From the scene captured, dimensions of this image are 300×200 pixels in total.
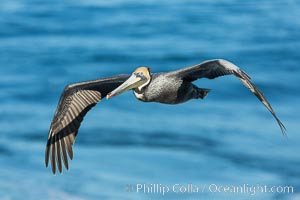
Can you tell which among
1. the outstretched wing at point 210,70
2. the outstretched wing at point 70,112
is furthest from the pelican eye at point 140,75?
the outstretched wing at point 70,112

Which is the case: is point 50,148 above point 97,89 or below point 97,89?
below

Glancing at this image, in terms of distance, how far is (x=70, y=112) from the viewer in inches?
573

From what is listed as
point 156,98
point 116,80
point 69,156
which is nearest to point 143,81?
point 156,98

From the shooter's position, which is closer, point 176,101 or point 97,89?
point 176,101

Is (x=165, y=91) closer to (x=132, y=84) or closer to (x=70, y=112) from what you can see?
(x=132, y=84)

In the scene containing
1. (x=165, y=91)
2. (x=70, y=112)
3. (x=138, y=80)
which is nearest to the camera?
(x=165, y=91)

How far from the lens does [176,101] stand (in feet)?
43.0

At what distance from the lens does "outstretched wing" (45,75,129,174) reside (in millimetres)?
14453

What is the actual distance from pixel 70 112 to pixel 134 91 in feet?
5.53

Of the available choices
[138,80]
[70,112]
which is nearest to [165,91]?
[138,80]

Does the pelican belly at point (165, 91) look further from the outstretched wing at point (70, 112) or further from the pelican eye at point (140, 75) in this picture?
the outstretched wing at point (70, 112)

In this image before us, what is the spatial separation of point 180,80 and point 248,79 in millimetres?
1140

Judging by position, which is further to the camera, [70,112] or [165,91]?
[70,112]

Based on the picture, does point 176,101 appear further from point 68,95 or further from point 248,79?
point 68,95
